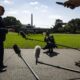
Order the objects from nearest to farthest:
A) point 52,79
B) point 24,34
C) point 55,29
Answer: point 24,34
point 55,29
point 52,79

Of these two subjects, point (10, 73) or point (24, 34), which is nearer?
point (24, 34)

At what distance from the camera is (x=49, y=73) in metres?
9.82

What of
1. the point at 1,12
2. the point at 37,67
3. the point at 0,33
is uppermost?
the point at 1,12

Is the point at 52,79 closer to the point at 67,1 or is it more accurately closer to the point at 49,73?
the point at 49,73

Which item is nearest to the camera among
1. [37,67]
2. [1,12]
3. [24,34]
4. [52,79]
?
[24,34]

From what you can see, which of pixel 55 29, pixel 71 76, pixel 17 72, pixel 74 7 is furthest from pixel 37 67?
pixel 55 29

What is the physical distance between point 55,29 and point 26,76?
4509 mm

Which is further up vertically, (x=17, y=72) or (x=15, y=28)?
(x=15, y=28)

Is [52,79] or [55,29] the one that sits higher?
[55,29]

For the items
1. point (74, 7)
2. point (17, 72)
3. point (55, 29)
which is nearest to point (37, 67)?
point (17, 72)

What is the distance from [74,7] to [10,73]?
4.54 m

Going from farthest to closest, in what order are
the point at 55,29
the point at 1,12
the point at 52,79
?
the point at 1,12, the point at 52,79, the point at 55,29

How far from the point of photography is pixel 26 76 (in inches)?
365

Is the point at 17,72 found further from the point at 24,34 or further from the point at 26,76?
the point at 24,34
